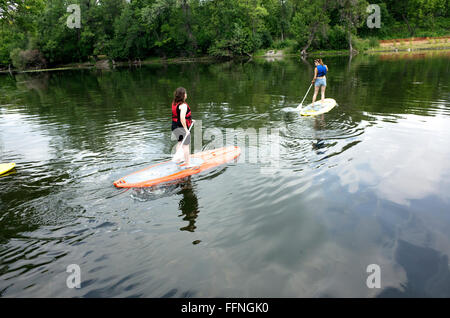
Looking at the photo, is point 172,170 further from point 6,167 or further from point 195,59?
point 195,59

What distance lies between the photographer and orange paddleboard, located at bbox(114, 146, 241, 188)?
705 cm

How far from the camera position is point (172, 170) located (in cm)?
753

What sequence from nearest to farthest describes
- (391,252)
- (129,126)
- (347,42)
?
1. (391,252)
2. (129,126)
3. (347,42)

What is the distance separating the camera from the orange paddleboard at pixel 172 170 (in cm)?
705

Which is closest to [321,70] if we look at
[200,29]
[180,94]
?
[180,94]

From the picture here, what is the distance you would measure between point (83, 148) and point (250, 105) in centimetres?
892

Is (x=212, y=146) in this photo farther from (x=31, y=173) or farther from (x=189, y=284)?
(x=189, y=284)

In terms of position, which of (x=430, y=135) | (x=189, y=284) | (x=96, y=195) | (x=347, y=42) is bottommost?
(x=189, y=284)

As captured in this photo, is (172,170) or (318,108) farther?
(318,108)

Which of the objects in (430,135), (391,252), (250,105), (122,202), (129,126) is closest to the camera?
(391,252)

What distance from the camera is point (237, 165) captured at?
810 centimetres

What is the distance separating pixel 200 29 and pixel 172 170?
211ft

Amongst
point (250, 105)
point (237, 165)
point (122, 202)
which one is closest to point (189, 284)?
point (122, 202)

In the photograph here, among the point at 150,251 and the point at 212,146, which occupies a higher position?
the point at 212,146
